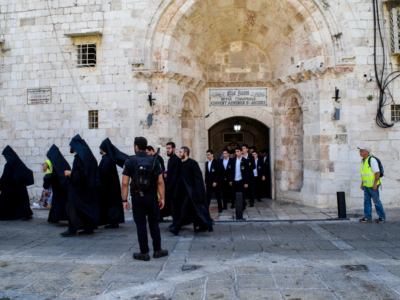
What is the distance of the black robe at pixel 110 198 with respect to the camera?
24.5 ft

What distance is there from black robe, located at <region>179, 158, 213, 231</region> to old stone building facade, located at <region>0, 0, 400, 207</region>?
3562 millimetres

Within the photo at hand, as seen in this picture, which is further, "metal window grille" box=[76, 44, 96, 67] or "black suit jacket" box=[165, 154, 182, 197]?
"metal window grille" box=[76, 44, 96, 67]

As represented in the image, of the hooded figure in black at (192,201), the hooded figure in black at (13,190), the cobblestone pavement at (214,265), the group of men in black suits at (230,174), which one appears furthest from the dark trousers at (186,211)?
A: the hooded figure in black at (13,190)

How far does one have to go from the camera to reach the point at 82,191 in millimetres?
6895

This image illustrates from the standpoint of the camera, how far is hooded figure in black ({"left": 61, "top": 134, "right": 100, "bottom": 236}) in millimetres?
6730

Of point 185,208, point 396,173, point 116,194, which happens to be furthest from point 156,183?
point 396,173

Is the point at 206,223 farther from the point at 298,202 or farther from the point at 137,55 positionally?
the point at 137,55

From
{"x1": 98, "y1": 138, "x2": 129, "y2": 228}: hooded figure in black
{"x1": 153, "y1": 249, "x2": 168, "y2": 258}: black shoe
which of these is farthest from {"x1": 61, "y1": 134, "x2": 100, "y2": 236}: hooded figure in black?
{"x1": 153, "y1": 249, "x2": 168, "y2": 258}: black shoe

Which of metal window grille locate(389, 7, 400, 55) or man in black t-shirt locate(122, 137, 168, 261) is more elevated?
metal window grille locate(389, 7, 400, 55)

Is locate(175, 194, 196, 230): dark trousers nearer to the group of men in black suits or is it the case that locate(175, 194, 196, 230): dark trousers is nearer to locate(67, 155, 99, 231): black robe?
locate(67, 155, 99, 231): black robe

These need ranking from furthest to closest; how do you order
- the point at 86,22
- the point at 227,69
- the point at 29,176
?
the point at 227,69, the point at 86,22, the point at 29,176

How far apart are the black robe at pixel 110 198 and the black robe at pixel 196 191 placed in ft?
5.38

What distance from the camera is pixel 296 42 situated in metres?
10.9

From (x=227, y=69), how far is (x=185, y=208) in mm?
6968
